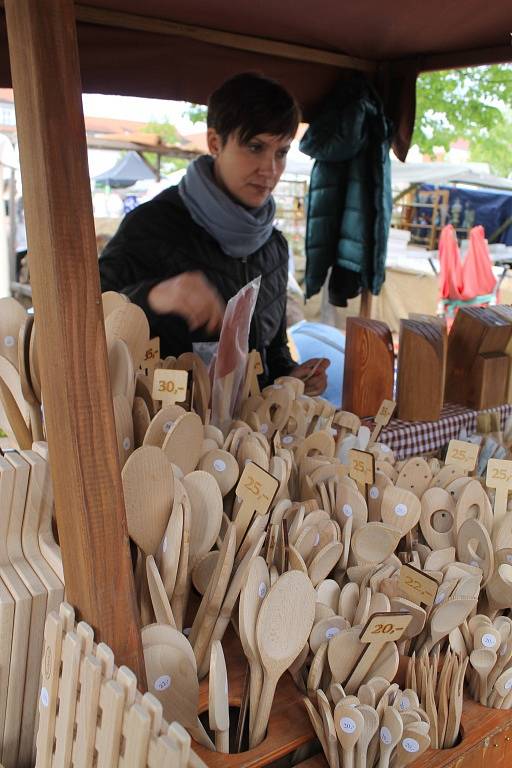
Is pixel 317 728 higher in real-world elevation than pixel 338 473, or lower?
lower

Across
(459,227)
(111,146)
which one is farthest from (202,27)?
(459,227)

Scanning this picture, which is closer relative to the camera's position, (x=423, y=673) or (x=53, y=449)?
(x=53, y=449)

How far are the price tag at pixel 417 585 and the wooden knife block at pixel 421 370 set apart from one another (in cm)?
86

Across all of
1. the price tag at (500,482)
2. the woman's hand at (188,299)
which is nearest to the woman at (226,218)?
the woman's hand at (188,299)

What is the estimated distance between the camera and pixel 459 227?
26.2 feet

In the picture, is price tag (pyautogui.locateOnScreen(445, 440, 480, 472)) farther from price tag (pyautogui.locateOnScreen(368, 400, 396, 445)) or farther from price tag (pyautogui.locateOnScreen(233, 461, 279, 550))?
price tag (pyautogui.locateOnScreen(233, 461, 279, 550))

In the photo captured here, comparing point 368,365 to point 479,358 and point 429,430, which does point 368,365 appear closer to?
point 429,430

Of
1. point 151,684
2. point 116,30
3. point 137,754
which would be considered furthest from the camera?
point 116,30

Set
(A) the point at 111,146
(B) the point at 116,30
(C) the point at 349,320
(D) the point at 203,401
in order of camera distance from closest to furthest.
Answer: (D) the point at 203,401 < (C) the point at 349,320 < (B) the point at 116,30 < (A) the point at 111,146

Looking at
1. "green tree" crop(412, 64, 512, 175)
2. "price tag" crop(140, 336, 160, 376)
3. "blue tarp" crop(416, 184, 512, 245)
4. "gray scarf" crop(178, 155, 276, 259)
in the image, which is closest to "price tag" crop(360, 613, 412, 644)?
"price tag" crop(140, 336, 160, 376)

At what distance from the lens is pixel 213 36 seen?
2.05m

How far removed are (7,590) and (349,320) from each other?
1.13 m

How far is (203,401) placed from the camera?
1104 mm

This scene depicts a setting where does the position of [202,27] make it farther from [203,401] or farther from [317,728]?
[317,728]
